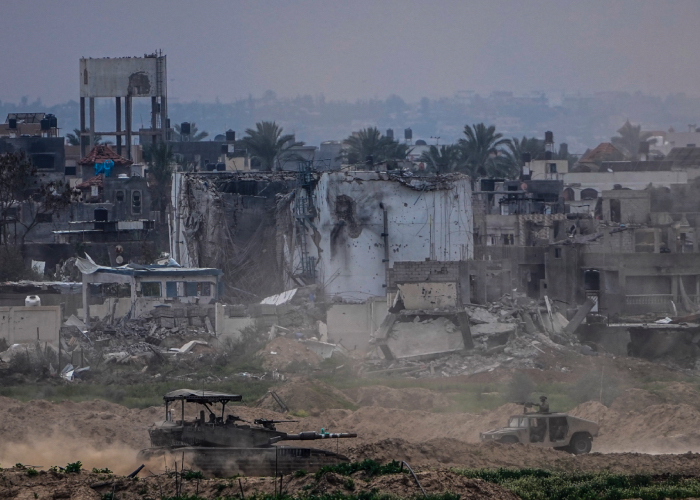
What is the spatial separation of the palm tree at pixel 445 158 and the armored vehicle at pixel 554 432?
54843 mm

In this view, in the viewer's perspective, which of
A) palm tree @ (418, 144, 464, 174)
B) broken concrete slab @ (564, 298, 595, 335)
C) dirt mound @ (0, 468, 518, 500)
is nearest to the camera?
dirt mound @ (0, 468, 518, 500)

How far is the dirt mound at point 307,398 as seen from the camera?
32219 mm

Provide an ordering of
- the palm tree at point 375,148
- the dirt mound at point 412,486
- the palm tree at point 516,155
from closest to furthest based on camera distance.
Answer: the dirt mound at point 412,486, the palm tree at point 375,148, the palm tree at point 516,155

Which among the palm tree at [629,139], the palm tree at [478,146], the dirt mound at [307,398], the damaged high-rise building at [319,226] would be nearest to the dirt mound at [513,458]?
the dirt mound at [307,398]

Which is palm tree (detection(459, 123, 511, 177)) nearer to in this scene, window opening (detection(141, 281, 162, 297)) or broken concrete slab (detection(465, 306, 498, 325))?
window opening (detection(141, 281, 162, 297))

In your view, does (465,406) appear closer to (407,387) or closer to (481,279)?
(407,387)

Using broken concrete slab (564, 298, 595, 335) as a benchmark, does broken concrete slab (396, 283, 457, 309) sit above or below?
above

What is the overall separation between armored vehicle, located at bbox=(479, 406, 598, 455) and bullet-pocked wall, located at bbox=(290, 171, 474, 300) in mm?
24594

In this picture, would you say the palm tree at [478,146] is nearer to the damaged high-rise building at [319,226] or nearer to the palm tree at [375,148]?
the palm tree at [375,148]

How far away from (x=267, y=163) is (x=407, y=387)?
143ft

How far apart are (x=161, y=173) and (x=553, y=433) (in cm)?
4991

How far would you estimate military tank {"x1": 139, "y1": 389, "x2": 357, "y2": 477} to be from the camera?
925 inches

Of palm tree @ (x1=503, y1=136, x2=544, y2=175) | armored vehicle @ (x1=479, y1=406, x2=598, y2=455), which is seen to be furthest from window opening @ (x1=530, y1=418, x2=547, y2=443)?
palm tree @ (x1=503, y1=136, x2=544, y2=175)

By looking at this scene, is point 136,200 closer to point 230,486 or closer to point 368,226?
point 368,226
